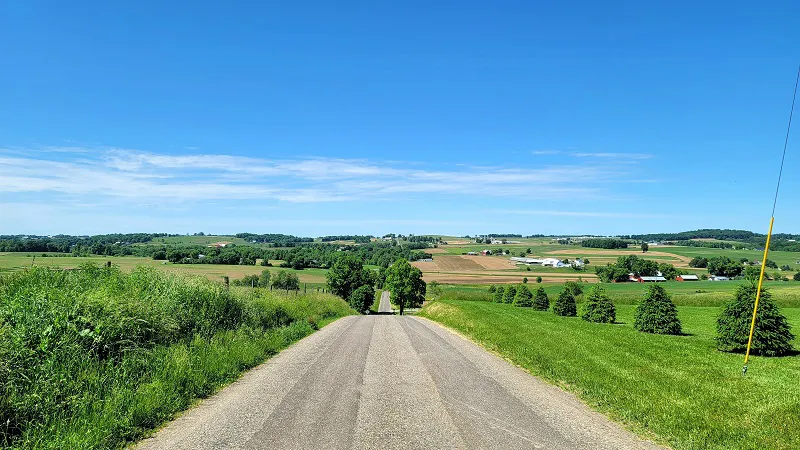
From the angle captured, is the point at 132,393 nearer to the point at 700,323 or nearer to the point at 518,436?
the point at 518,436

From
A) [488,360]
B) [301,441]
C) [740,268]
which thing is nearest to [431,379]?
[488,360]

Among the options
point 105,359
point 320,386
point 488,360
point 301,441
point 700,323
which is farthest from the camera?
point 700,323

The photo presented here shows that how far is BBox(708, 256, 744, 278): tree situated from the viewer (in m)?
94.1

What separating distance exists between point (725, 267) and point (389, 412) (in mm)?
113255

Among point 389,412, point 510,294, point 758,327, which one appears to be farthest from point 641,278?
point 389,412

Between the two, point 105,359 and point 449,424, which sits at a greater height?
point 105,359

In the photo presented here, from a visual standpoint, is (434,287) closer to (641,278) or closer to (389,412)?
(641,278)

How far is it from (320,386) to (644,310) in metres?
20.7

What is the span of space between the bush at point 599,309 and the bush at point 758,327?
15023mm

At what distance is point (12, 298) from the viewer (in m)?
9.39

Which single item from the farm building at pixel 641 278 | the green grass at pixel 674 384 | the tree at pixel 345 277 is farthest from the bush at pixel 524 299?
the farm building at pixel 641 278

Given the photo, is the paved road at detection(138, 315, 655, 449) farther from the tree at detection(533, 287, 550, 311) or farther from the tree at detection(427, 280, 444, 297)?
the tree at detection(427, 280, 444, 297)

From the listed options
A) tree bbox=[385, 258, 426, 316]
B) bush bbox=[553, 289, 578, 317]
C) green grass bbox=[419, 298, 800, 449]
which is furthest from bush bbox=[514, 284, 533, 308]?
green grass bbox=[419, 298, 800, 449]

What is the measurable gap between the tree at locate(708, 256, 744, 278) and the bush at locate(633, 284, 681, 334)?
289 feet
